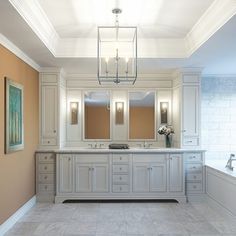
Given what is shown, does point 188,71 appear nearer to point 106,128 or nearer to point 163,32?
point 163,32

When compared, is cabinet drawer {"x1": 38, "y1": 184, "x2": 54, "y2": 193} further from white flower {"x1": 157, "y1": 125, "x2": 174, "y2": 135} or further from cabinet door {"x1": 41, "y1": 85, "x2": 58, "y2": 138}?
white flower {"x1": 157, "y1": 125, "x2": 174, "y2": 135}

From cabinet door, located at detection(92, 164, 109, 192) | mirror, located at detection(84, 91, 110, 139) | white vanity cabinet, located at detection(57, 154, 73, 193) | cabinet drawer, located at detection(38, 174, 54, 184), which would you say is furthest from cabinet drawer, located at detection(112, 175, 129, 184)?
cabinet drawer, located at detection(38, 174, 54, 184)

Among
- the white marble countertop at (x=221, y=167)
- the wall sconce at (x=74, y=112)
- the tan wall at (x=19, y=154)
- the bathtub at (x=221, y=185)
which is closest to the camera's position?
the tan wall at (x=19, y=154)

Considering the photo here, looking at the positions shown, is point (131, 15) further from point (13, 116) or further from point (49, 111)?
point (49, 111)

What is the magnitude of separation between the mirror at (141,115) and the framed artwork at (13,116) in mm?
2273

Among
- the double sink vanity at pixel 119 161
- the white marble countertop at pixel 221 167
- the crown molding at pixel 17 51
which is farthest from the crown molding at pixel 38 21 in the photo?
the white marble countertop at pixel 221 167

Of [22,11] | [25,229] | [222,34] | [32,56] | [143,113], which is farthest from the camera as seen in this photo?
[143,113]

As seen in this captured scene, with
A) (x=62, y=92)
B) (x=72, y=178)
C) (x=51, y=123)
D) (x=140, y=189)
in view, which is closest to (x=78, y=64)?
(x=62, y=92)

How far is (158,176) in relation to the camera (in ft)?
17.0

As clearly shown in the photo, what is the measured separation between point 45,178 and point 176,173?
7.50ft

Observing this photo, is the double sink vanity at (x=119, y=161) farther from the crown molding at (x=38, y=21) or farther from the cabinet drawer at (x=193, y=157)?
the crown molding at (x=38, y=21)

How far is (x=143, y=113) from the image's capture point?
5875 mm

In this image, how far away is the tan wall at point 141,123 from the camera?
5871mm

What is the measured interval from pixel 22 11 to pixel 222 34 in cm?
223
